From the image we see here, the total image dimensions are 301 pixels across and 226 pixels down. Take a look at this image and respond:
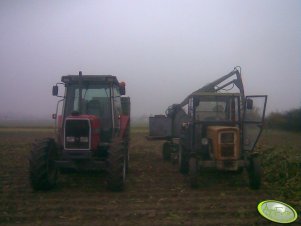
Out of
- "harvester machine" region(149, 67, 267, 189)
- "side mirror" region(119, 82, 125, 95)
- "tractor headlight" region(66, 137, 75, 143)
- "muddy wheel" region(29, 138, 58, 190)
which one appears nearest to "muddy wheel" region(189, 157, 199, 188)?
"harvester machine" region(149, 67, 267, 189)

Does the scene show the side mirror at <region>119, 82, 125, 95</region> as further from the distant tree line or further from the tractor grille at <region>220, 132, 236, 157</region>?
the distant tree line

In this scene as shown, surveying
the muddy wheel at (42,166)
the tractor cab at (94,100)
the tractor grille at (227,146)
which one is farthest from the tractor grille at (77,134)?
the tractor grille at (227,146)

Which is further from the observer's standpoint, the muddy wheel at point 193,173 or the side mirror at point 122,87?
the side mirror at point 122,87

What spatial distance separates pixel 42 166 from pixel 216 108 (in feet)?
16.6

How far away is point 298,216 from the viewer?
7230 mm

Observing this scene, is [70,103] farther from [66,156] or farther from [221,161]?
[221,161]

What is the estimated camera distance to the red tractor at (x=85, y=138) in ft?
29.8

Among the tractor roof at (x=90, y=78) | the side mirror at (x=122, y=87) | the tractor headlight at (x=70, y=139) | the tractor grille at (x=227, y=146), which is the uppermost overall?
the tractor roof at (x=90, y=78)

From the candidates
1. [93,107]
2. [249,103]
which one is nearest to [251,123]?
[249,103]

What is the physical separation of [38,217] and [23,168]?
6.45 m

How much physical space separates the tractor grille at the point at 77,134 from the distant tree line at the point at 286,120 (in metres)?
29.9

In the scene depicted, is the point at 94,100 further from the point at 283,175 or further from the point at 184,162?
the point at 283,175

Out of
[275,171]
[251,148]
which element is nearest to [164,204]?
[251,148]

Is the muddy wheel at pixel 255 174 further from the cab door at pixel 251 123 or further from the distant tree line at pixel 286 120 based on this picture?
the distant tree line at pixel 286 120
